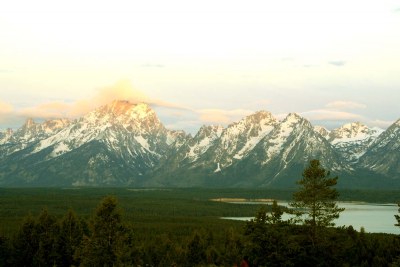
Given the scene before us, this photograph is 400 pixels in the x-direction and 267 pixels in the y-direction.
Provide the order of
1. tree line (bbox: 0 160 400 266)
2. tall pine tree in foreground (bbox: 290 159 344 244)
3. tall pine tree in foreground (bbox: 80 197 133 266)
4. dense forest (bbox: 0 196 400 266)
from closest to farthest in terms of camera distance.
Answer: tall pine tree in foreground (bbox: 80 197 133 266)
dense forest (bbox: 0 196 400 266)
tree line (bbox: 0 160 400 266)
tall pine tree in foreground (bbox: 290 159 344 244)

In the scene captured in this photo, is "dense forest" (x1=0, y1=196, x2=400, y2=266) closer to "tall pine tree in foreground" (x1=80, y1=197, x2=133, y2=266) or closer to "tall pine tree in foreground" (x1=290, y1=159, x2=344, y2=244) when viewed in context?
"tall pine tree in foreground" (x1=80, y1=197, x2=133, y2=266)

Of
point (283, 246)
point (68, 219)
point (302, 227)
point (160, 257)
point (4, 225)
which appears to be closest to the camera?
point (283, 246)

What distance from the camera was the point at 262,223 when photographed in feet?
200

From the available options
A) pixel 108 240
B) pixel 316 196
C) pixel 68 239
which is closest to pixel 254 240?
pixel 316 196

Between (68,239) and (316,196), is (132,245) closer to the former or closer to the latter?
(316,196)

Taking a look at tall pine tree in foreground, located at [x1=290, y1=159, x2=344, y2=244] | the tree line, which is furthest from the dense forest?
tall pine tree in foreground, located at [x1=290, y1=159, x2=344, y2=244]

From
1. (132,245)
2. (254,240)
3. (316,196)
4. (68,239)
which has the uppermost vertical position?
(316,196)

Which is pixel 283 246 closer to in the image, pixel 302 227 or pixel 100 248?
pixel 302 227

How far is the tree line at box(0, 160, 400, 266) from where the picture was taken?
54.2 meters

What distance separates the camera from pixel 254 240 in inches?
2379

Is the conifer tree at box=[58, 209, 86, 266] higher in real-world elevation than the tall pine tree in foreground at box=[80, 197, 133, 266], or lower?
lower

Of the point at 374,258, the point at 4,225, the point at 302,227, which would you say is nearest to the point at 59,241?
the point at 302,227

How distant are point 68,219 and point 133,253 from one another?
35578 millimetres

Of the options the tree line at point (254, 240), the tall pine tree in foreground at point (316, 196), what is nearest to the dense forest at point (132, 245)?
the tree line at point (254, 240)
